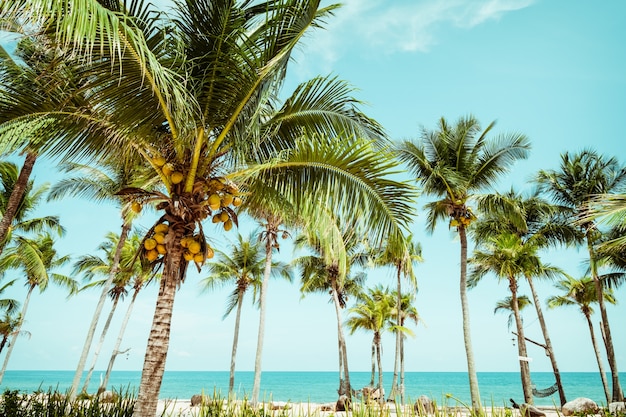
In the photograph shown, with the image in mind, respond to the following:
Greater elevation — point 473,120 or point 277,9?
point 473,120

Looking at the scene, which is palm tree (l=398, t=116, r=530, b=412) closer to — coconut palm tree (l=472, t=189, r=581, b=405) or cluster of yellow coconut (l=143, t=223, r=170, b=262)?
coconut palm tree (l=472, t=189, r=581, b=405)

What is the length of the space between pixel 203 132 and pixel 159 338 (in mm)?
2388

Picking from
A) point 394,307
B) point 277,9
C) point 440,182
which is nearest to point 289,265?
point 394,307

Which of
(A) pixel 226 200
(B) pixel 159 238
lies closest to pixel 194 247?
(B) pixel 159 238

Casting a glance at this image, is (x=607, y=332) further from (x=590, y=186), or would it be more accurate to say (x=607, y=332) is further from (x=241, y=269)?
(x=241, y=269)

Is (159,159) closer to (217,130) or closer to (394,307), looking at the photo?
(217,130)

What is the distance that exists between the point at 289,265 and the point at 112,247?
10.9 metres

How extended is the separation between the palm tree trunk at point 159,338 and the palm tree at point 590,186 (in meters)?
18.3

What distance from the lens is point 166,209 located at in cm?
490

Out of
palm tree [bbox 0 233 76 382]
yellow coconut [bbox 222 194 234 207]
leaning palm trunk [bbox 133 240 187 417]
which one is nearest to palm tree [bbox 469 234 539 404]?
yellow coconut [bbox 222 194 234 207]

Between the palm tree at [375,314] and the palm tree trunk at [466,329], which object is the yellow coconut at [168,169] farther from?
the palm tree at [375,314]

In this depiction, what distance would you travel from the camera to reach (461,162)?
16.6 m

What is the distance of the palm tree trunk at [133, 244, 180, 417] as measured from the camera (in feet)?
14.2

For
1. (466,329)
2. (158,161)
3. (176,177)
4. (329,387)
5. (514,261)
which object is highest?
(514,261)
